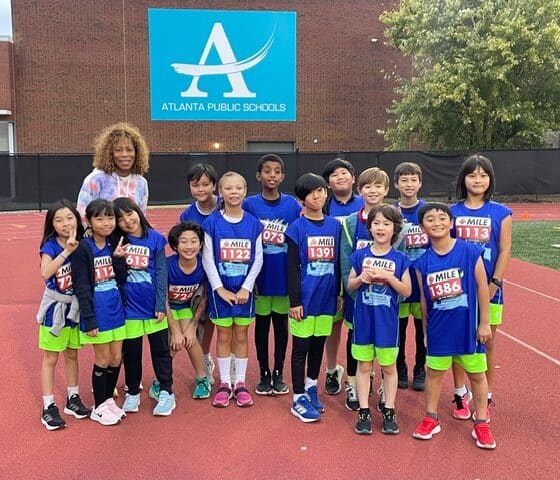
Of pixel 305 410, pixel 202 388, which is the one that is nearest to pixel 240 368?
pixel 202 388

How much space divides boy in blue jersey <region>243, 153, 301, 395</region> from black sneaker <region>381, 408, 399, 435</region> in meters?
0.96

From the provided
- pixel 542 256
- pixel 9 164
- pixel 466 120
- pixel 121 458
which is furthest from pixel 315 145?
pixel 121 458

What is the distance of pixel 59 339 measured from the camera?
3.86 metres

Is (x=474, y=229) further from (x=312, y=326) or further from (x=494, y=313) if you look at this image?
(x=312, y=326)

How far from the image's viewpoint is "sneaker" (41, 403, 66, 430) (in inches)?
150

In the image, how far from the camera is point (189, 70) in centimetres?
2722

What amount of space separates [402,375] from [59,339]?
2665mm

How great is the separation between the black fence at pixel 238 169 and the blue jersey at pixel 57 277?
60.4 feet

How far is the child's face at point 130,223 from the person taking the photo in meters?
3.86

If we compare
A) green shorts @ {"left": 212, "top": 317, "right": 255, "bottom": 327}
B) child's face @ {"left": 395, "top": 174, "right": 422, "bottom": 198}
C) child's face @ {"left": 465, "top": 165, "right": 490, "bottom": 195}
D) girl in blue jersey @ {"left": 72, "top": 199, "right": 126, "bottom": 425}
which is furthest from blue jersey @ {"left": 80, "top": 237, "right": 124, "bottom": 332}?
child's face @ {"left": 465, "top": 165, "right": 490, "bottom": 195}

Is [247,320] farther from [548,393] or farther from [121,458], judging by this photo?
[548,393]

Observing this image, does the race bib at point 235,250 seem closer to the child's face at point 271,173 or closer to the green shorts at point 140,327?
the child's face at point 271,173

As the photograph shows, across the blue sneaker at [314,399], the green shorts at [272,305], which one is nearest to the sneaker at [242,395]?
the blue sneaker at [314,399]

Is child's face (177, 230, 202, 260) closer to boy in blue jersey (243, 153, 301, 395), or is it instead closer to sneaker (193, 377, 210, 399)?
boy in blue jersey (243, 153, 301, 395)
